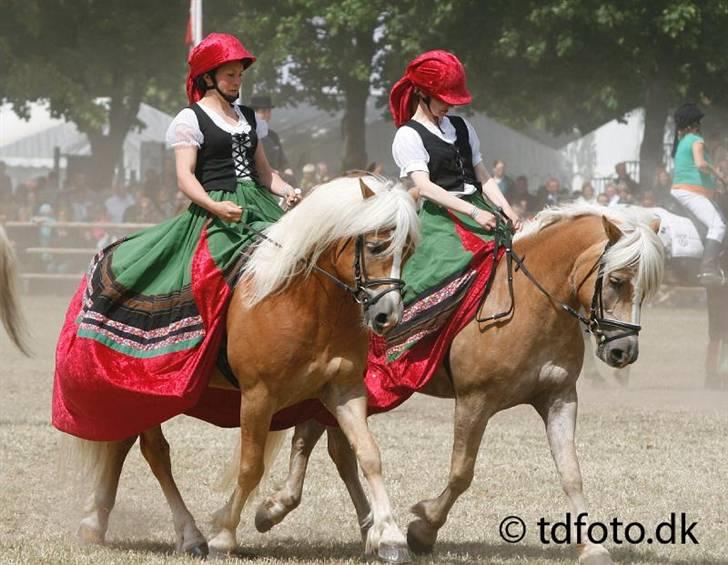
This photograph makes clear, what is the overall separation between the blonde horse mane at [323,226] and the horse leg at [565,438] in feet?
4.05

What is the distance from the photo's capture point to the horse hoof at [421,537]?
23.1 feet

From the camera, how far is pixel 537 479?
9062mm

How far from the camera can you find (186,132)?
22.7ft

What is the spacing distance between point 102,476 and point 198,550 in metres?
0.78

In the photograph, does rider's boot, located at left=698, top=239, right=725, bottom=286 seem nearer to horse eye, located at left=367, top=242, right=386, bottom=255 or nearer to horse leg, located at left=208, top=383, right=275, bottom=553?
horse leg, located at left=208, top=383, right=275, bottom=553

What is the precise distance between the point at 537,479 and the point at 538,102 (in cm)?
2350

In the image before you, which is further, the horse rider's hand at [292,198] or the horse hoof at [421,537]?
the horse rider's hand at [292,198]

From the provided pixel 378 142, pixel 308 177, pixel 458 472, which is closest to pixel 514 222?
pixel 458 472

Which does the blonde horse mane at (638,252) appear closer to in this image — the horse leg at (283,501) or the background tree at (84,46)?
the horse leg at (283,501)

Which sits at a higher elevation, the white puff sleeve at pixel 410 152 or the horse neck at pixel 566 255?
the white puff sleeve at pixel 410 152

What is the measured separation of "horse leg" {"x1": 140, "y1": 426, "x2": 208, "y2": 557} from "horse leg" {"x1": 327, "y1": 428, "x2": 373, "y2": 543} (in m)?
0.75

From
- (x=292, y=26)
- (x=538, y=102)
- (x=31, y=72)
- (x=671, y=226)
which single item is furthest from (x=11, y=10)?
(x=671, y=226)

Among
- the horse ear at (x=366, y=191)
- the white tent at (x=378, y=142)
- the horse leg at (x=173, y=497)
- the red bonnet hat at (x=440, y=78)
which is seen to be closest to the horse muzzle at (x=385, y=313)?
the horse ear at (x=366, y=191)

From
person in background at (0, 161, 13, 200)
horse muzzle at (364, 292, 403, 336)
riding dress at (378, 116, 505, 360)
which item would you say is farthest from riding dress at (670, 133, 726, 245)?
person in background at (0, 161, 13, 200)
